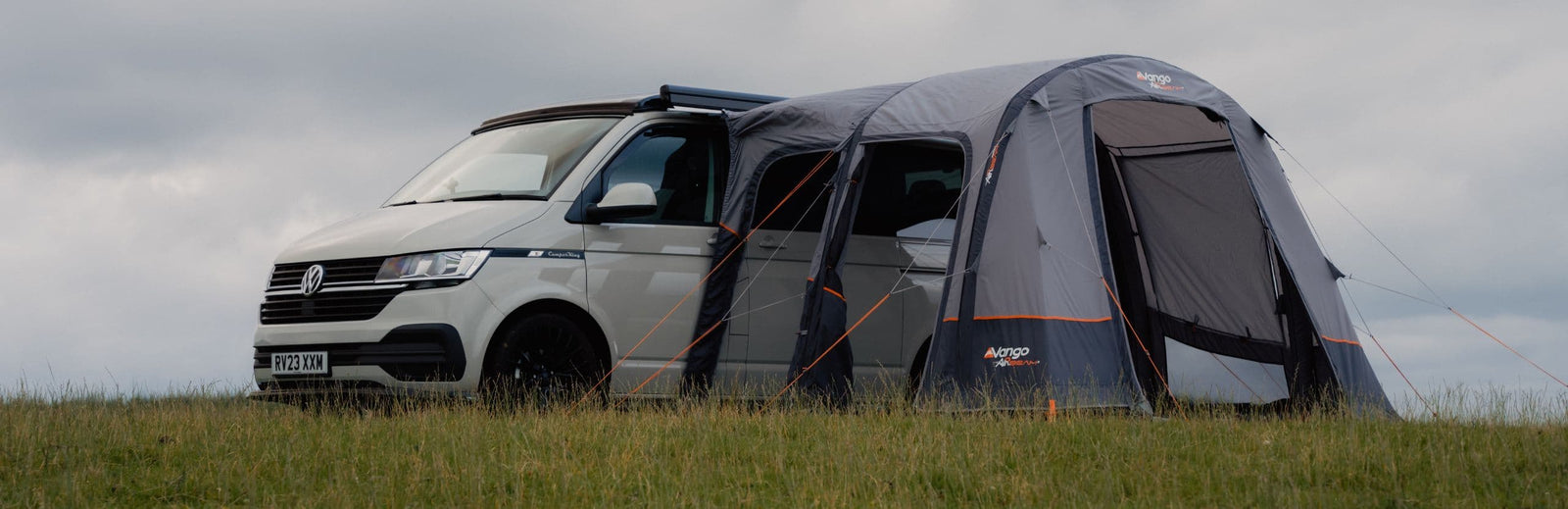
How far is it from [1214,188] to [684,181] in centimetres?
397

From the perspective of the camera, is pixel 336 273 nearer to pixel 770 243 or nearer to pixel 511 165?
pixel 511 165

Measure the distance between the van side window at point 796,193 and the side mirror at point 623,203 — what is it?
0.90m

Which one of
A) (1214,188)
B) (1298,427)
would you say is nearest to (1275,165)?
(1214,188)

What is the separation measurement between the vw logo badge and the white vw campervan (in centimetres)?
2

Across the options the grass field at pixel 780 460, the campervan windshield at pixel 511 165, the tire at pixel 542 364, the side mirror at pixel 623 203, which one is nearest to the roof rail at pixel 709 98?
the campervan windshield at pixel 511 165

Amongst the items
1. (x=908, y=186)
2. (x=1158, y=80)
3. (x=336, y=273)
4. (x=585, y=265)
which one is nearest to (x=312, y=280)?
(x=336, y=273)

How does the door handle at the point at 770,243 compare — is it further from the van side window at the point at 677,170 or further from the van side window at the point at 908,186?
the van side window at the point at 908,186

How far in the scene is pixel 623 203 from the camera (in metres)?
9.61

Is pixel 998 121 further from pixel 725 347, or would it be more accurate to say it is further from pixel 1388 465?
pixel 1388 465

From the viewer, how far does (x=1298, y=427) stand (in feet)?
28.2

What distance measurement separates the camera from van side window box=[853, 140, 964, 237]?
10656 mm

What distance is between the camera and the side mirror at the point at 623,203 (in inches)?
377

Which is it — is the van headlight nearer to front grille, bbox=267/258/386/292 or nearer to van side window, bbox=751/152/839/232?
front grille, bbox=267/258/386/292

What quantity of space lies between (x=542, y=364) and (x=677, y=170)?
5.46ft
